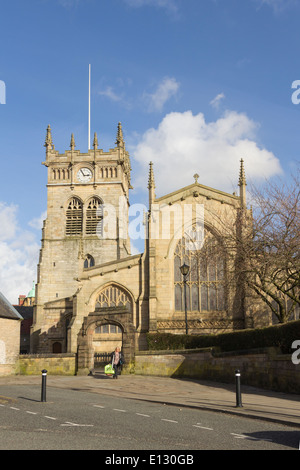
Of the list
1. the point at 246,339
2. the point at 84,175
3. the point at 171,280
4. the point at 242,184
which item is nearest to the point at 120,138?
the point at 84,175

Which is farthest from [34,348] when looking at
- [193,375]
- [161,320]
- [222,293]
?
[193,375]

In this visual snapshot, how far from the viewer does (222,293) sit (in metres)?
35.0

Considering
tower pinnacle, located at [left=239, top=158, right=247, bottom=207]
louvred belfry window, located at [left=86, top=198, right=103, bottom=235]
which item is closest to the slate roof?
tower pinnacle, located at [left=239, top=158, right=247, bottom=207]

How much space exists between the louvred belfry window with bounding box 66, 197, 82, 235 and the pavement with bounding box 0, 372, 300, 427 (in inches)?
1086

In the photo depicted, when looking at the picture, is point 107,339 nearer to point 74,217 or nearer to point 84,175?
point 74,217

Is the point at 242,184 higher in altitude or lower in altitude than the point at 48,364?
higher

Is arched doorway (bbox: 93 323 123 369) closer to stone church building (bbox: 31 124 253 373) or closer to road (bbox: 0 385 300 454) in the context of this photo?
stone church building (bbox: 31 124 253 373)

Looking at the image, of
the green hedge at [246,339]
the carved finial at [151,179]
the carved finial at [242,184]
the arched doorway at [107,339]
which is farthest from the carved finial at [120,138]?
the green hedge at [246,339]

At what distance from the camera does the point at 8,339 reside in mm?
28062

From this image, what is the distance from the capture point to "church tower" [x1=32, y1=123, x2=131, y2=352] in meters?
50.3

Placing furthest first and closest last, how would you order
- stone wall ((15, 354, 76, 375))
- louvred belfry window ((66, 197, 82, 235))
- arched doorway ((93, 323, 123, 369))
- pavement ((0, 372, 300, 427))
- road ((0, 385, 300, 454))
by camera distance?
louvred belfry window ((66, 197, 82, 235))
arched doorway ((93, 323, 123, 369))
stone wall ((15, 354, 76, 375))
pavement ((0, 372, 300, 427))
road ((0, 385, 300, 454))

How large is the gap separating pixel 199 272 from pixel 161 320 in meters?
4.30

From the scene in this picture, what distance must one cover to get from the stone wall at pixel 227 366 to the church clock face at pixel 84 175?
31330mm

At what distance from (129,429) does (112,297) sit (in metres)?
26.4
